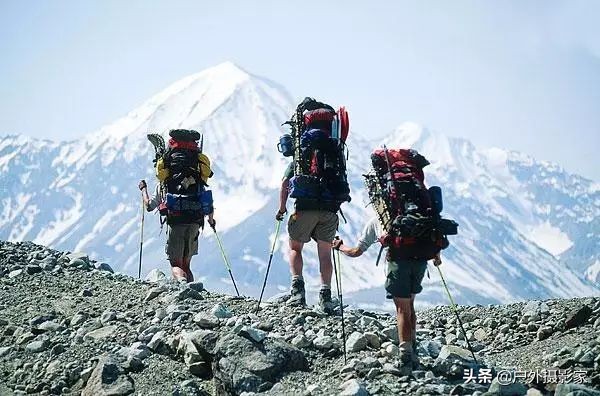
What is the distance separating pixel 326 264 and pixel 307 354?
220cm

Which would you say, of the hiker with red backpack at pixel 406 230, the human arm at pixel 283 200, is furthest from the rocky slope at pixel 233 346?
the human arm at pixel 283 200

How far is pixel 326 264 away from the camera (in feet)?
35.1

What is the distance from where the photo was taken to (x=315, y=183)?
10438 mm

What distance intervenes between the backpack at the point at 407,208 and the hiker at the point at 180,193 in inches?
204

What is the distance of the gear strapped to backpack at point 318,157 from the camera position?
412 inches

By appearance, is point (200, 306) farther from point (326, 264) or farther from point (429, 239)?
point (429, 239)

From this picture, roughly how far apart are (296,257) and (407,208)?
283cm

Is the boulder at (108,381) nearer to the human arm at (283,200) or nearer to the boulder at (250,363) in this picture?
the boulder at (250,363)

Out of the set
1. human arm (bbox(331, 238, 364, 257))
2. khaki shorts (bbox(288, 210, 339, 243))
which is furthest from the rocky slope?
khaki shorts (bbox(288, 210, 339, 243))

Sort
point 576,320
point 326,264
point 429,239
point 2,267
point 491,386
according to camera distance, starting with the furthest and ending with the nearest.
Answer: point 2,267 < point 576,320 < point 326,264 < point 429,239 < point 491,386

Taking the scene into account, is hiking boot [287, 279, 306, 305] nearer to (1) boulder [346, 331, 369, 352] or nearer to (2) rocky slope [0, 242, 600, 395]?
(2) rocky slope [0, 242, 600, 395]

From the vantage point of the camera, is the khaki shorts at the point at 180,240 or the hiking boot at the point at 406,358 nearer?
the hiking boot at the point at 406,358

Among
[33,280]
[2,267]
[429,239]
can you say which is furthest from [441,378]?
[2,267]

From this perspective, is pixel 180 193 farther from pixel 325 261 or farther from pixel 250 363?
pixel 250 363
